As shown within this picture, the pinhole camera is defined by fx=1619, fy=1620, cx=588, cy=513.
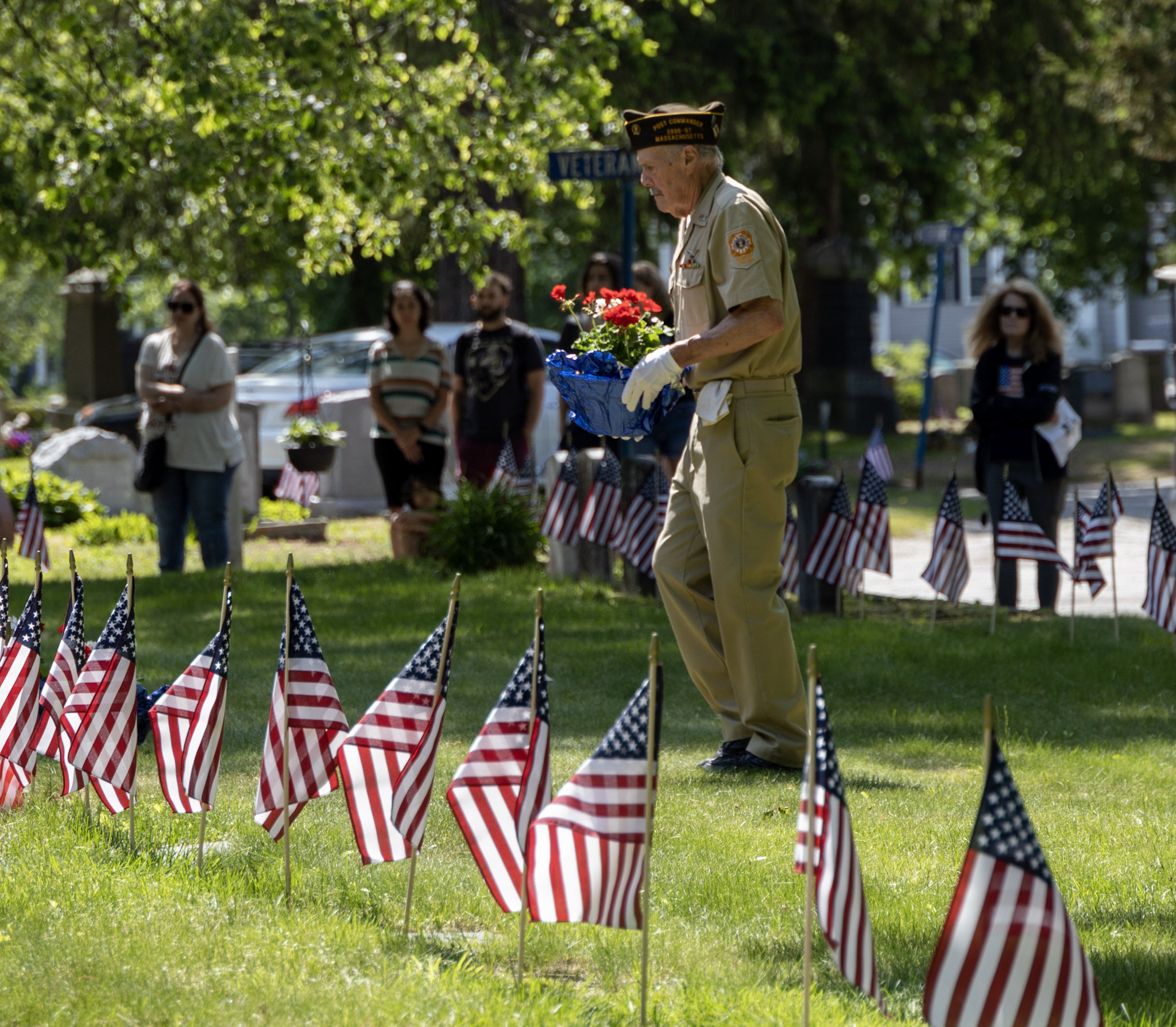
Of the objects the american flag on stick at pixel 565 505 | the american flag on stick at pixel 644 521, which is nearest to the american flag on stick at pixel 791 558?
the american flag on stick at pixel 644 521

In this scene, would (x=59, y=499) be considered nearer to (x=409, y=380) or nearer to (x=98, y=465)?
(x=98, y=465)

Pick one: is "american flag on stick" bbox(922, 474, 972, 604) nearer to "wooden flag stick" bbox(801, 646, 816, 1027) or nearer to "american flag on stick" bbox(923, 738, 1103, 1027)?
"wooden flag stick" bbox(801, 646, 816, 1027)

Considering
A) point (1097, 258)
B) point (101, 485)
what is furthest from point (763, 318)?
point (1097, 258)

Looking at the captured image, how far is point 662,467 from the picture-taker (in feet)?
32.4

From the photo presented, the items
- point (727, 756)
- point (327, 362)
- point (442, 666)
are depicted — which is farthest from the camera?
point (327, 362)

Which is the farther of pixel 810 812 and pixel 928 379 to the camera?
pixel 928 379

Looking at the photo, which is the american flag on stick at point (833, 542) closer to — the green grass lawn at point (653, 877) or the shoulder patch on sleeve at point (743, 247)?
the green grass lawn at point (653, 877)

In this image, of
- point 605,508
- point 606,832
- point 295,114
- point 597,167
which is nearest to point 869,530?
point 605,508

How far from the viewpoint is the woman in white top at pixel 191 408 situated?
974 centimetres

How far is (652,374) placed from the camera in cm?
534

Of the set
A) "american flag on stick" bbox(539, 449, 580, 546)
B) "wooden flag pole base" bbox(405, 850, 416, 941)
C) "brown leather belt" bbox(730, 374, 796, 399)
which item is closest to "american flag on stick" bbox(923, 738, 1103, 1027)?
"wooden flag pole base" bbox(405, 850, 416, 941)

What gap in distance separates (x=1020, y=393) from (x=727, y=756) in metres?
4.26

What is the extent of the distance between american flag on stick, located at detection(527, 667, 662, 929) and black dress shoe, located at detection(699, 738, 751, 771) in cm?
238

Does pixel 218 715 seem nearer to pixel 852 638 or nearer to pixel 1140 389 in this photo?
pixel 852 638
